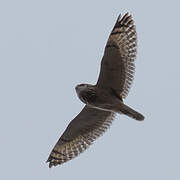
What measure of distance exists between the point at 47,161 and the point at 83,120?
1.38m

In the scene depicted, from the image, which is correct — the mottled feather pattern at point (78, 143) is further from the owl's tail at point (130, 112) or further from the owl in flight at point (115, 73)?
the owl's tail at point (130, 112)

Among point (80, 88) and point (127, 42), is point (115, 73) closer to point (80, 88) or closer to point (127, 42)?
point (127, 42)

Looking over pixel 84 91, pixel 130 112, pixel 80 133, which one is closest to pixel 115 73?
pixel 84 91

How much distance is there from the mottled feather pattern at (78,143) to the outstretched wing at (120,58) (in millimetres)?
948

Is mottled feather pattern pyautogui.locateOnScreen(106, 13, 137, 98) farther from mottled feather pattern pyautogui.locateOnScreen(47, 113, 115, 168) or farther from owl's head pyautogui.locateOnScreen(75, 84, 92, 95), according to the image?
mottled feather pattern pyautogui.locateOnScreen(47, 113, 115, 168)

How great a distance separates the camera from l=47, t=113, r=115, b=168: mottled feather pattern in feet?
45.1

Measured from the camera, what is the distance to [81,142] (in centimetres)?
1388

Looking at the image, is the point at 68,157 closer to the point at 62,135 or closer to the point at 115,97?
the point at 62,135

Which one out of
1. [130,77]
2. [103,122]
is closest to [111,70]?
[130,77]

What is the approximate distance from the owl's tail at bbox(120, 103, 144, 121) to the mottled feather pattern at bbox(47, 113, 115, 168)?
3.55 ft

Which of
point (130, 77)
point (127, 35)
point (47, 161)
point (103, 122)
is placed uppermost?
point (127, 35)

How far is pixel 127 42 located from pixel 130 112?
173 centimetres

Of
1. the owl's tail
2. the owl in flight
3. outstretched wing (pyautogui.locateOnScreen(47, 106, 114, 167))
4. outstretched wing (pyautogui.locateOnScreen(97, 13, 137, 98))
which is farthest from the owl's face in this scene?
the owl's tail

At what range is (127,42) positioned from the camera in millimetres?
13094
